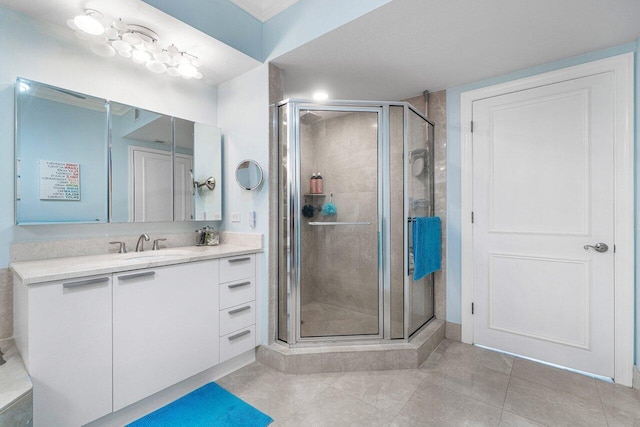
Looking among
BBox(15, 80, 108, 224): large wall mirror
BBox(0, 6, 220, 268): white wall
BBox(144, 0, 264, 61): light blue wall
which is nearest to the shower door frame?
BBox(144, 0, 264, 61): light blue wall

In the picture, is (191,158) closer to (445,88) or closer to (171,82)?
(171,82)

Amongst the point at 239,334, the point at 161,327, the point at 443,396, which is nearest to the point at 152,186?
the point at 161,327

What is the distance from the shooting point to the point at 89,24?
1.62 meters

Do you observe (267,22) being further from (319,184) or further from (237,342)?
Result: (237,342)

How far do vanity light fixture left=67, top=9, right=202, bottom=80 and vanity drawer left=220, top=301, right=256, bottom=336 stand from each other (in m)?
1.78

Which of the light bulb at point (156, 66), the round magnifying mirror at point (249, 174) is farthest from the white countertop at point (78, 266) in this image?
the light bulb at point (156, 66)

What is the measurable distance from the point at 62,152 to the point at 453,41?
8.62ft

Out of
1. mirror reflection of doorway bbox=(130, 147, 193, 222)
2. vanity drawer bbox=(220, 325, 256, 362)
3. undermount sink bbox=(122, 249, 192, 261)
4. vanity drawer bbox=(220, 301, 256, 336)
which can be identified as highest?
mirror reflection of doorway bbox=(130, 147, 193, 222)

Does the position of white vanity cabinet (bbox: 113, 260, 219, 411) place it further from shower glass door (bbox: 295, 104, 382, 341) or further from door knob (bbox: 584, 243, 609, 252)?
door knob (bbox: 584, 243, 609, 252)

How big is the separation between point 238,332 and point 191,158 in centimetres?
145

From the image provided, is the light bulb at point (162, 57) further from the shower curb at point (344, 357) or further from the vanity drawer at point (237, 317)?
the shower curb at point (344, 357)

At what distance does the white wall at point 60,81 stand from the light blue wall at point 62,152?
0.20 feet

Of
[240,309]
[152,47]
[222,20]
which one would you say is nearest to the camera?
[152,47]

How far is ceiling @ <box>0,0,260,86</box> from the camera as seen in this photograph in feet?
5.29
